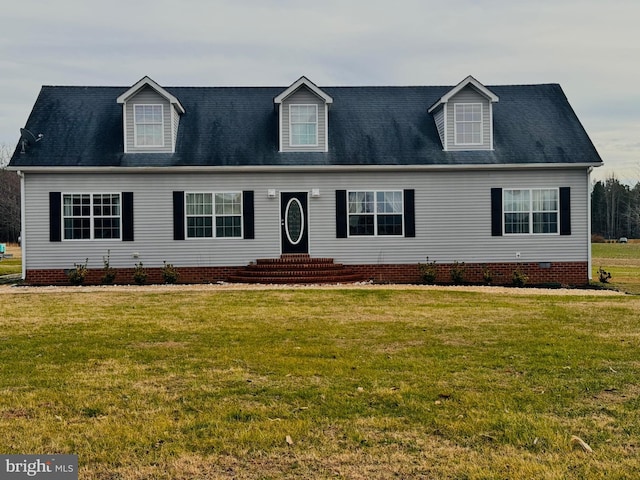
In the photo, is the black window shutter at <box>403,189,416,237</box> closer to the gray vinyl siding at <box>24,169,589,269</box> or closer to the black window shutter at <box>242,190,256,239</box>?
Answer: the gray vinyl siding at <box>24,169,589,269</box>

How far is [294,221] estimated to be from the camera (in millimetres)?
19141

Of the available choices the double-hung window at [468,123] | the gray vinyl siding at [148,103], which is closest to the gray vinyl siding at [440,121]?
the double-hung window at [468,123]

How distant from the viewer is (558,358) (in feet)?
23.2

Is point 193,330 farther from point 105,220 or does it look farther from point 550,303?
point 105,220

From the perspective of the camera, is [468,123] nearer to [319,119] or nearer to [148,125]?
[319,119]

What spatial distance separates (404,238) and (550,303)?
6974 millimetres

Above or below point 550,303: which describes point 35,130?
above

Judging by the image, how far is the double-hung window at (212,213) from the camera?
1895 centimetres

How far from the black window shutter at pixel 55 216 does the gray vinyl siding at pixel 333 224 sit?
0.59 ft

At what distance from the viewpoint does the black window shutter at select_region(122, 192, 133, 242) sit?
61.5 feet

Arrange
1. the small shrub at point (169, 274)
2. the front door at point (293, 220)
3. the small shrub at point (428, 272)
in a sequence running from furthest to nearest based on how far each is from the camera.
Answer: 1. the front door at point (293, 220)
2. the small shrub at point (428, 272)
3. the small shrub at point (169, 274)

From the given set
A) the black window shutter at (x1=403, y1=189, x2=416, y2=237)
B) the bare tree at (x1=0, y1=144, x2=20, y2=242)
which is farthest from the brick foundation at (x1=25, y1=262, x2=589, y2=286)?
the bare tree at (x1=0, y1=144, x2=20, y2=242)

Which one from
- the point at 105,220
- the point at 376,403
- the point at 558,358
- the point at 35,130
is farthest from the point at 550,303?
the point at 35,130

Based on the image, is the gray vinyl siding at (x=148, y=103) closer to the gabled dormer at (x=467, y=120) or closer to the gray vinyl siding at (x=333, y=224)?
the gray vinyl siding at (x=333, y=224)
